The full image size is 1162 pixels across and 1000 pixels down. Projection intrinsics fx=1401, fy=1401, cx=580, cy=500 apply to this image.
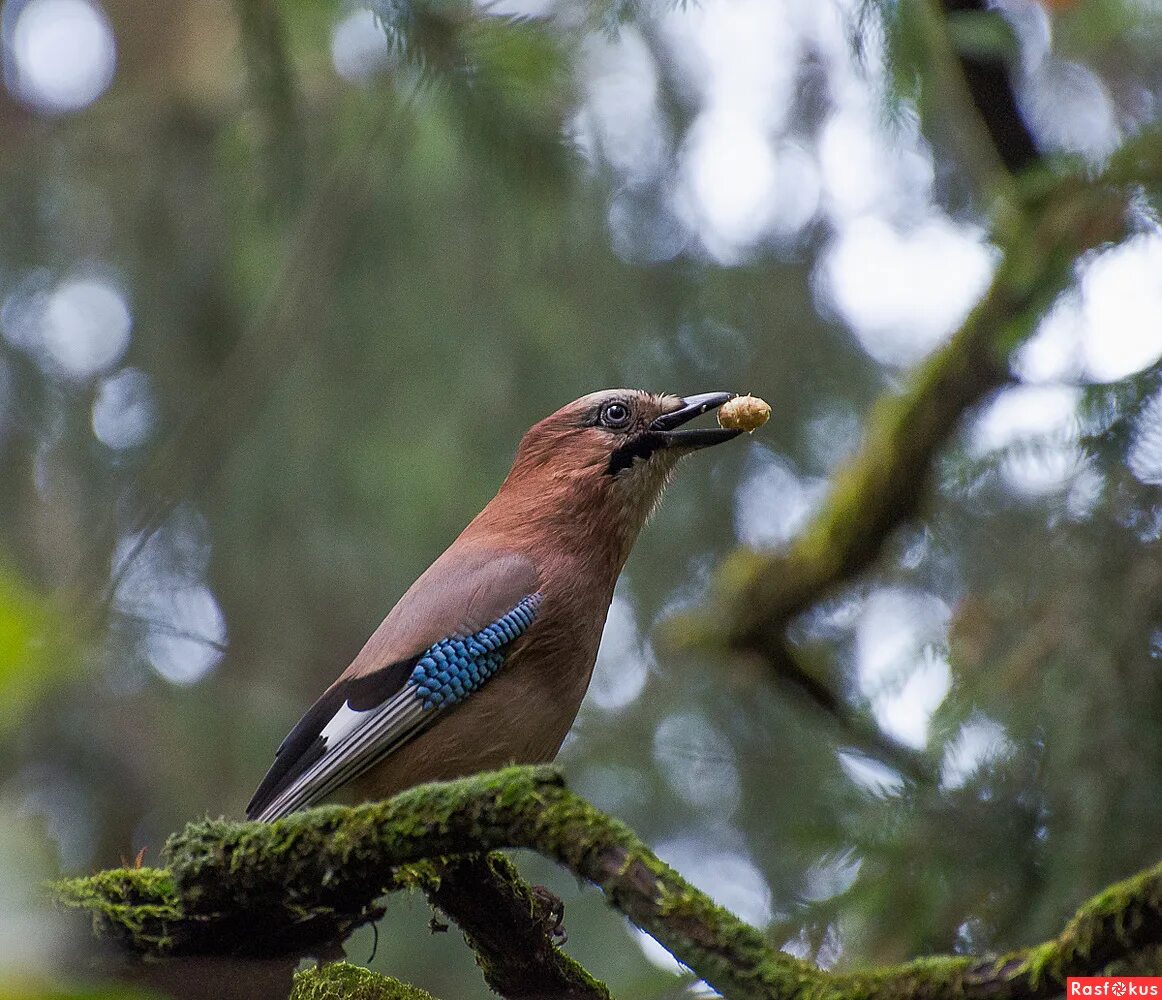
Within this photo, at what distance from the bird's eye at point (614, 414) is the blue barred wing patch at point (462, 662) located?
0.98 meters

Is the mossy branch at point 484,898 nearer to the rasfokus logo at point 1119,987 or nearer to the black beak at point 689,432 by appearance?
the rasfokus logo at point 1119,987

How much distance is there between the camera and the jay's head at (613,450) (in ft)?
13.6

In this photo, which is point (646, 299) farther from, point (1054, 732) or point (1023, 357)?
point (1054, 732)

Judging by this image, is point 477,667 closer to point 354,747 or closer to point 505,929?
point 354,747

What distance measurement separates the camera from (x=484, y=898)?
2551 millimetres

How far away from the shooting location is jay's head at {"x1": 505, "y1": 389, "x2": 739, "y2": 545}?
4.14 m

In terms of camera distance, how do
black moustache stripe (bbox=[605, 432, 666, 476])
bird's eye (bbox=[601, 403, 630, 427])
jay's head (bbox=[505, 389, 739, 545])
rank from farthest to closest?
1. bird's eye (bbox=[601, 403, 630, 427])
2. black moustache stripe (bbox=[605, 432, 666, 476])
3. jay's head (bbox=[505, 389, 739, 545])

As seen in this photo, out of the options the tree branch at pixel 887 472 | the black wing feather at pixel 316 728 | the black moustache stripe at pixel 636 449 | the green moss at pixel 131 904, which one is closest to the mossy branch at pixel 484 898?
the green moss at pixel 131 904

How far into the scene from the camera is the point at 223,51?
7816mm

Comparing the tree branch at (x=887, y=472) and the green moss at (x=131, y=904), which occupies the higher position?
the tree branch at (x=887, y=472)

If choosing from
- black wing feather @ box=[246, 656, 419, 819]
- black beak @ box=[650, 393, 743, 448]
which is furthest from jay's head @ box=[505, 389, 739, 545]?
black wing feather @ box=[246, 656, 419, 819]

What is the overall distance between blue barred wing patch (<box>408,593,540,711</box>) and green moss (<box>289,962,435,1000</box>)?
773 mm

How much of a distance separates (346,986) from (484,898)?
41 centimetres

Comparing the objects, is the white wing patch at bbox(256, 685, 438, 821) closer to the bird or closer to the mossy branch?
the bird
